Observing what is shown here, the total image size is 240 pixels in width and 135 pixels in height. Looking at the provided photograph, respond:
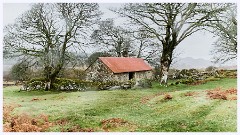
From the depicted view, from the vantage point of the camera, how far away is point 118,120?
342 inches

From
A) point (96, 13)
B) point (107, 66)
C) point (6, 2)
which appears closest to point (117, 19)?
point (96, 13)

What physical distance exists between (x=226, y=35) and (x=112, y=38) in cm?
280

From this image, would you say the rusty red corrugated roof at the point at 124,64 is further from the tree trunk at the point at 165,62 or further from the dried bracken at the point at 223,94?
the dried bracken at the point at 223,94

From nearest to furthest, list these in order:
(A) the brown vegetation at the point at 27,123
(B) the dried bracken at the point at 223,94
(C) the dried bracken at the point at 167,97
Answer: (A) the brown vegetation at the point at 27,123
(B) the dried bracken at the point at 223,94
(C) the dried bracken at the point at 167,97

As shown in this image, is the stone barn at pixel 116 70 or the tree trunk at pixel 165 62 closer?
the stone barn at pixel 116 70

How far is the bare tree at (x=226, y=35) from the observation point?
9320 millimetres

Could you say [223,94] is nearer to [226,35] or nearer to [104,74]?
[226,35]

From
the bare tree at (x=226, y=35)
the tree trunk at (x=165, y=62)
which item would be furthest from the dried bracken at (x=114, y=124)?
the bare tree at (x=226, y=35)

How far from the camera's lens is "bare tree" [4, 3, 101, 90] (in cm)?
938

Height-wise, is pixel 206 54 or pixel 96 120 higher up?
pixel 206 54

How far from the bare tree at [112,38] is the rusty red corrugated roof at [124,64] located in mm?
178

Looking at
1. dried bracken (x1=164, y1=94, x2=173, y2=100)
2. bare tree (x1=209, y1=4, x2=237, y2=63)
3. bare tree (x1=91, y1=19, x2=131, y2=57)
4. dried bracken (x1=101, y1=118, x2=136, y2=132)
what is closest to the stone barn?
bare tree (x1=91, y1=19, x2=131, y2=57)

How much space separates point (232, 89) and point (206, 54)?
3.46 feet

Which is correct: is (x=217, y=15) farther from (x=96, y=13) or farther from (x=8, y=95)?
(x=8, y=95)
